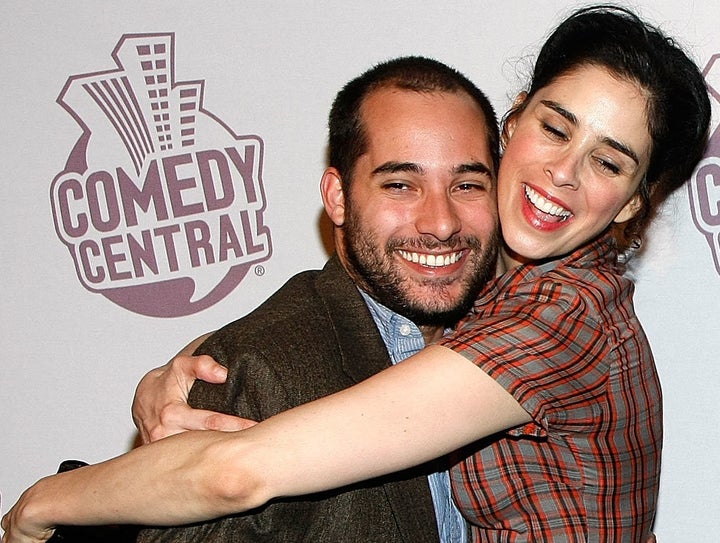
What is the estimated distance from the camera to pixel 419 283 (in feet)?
5.95

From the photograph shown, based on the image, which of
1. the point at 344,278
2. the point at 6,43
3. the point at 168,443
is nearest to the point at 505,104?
the point at 344,278

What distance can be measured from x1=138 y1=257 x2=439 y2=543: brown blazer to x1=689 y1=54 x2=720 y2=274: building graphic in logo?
2.55ft

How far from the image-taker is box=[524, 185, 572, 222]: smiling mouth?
1738 millimetres

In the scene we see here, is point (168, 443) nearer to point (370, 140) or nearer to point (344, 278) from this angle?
point (344, 278)

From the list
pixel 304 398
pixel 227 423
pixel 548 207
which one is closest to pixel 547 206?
pixel 548 207

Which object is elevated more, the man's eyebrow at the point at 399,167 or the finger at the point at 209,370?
the man's eyebrow at the point at 399,167

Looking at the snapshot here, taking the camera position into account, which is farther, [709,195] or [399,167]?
[709,195]

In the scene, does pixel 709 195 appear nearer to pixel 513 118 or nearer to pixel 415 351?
pixel 513 118

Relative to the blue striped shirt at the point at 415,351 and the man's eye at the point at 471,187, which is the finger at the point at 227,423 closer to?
the blue striped shirt at the point at 415,351

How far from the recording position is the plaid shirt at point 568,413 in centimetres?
151

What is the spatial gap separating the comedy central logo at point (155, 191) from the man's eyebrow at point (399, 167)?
65cm

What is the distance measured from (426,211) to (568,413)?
1.37 feet

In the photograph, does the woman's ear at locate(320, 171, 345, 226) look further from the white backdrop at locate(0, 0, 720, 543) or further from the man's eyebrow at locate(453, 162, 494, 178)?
the white backdrop at locate(0, 0, 720, 543)

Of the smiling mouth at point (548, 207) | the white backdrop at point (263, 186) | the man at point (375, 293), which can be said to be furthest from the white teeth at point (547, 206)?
the white backdrop at point (263, 186)
